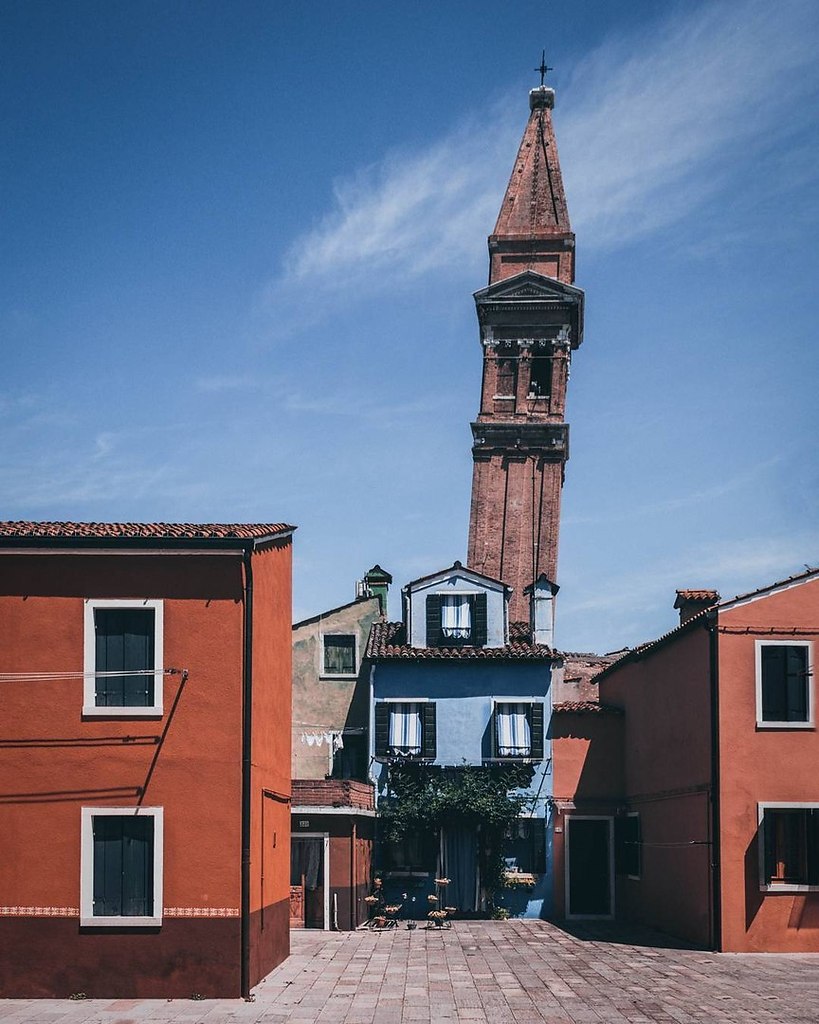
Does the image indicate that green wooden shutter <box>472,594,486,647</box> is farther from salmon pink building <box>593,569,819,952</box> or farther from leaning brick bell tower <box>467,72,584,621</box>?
A: leaning brick bell tower <box>467,72,584,621</box>

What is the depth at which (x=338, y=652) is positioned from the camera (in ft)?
133

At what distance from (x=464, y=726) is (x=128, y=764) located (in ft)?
52.8

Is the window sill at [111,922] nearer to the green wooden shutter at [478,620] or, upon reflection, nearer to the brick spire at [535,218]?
the green wooden shutter at [478,620]

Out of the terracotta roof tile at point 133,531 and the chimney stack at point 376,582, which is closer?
the terracotta roof tile at point 133,531

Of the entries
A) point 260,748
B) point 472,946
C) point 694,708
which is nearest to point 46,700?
point 260,748

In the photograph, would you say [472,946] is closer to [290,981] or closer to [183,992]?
[290,981]

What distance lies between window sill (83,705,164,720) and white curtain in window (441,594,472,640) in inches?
649

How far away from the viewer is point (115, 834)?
65.0 feet

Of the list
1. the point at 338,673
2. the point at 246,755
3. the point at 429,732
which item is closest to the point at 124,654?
the point at 246,755

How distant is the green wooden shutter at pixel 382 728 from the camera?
3475 cm

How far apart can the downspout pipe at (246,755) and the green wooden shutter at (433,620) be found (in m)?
15.5

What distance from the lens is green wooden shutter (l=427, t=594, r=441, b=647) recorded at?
35781mm

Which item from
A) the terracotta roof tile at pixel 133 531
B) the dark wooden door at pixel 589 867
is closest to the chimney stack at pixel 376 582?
the dark wooden door at pixel 589 867

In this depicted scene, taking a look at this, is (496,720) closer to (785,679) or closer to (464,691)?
(464,691)
